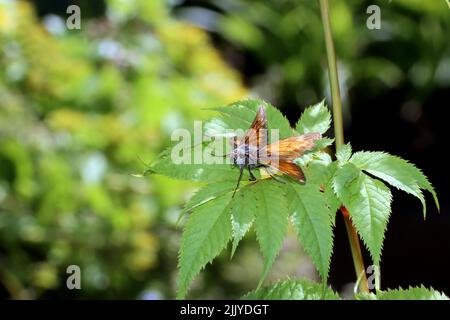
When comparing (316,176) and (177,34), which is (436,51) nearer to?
(177,34)

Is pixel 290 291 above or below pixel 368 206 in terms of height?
below

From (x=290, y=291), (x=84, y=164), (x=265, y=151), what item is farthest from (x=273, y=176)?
(x=84, y=164)

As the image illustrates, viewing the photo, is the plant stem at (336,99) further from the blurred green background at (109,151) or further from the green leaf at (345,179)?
the blurred green background at (109,151)

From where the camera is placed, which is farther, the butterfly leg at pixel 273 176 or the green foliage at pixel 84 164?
the green foliage at pixel 84 164

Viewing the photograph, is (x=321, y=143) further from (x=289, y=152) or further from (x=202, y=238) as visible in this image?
(x=202, y=238)

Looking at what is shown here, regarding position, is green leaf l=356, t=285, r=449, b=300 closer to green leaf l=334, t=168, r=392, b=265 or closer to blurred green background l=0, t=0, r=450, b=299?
green leaf l=334, t=168, r=392, b=265

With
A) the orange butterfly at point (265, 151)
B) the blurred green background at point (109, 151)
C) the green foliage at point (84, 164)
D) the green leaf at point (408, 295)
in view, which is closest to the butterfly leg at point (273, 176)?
the orange butterfly at point (265, 151)
